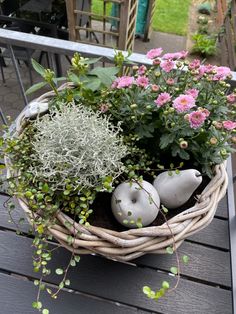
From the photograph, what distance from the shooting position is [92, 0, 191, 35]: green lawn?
4.44 metres

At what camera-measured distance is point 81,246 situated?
667 mm

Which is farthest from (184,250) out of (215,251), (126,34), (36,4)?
(36,4)

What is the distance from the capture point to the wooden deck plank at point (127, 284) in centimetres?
82

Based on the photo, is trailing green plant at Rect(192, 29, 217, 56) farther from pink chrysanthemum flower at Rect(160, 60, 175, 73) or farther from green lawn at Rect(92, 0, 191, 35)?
pink chrysanthemum flower at Rect(160, 60, 175, 73)

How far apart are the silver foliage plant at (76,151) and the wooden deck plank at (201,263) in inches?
12.2

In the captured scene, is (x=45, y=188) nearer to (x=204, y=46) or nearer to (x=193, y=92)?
(x=193, y=92)

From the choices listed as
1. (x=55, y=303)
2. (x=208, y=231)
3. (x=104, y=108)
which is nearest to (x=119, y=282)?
(x=55, y=303)

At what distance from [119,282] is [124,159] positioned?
1.08 feet

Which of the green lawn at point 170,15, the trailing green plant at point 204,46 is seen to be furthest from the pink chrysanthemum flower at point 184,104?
the green lawn at point 170,15

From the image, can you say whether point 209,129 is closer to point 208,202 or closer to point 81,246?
point 208,202

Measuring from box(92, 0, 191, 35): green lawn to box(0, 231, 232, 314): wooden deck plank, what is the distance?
4.08 meters

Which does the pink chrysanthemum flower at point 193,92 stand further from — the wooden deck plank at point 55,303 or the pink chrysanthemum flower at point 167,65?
the wooden deck plank at point 55,303

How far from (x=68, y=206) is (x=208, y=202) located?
0.33 metres

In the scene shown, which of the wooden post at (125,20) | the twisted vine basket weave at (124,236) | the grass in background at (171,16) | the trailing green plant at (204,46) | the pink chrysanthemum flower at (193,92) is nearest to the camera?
the twisted vine basket weave at (124,236)
